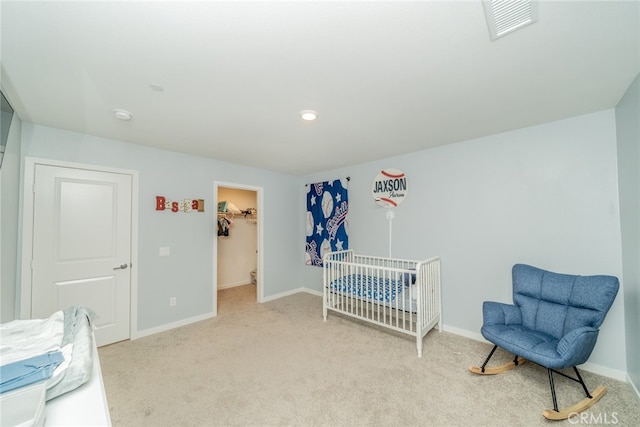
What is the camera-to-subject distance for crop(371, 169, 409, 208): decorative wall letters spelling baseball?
3.56 m

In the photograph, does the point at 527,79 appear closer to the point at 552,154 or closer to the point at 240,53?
the point at 552,154

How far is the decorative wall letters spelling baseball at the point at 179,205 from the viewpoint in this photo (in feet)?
10.5

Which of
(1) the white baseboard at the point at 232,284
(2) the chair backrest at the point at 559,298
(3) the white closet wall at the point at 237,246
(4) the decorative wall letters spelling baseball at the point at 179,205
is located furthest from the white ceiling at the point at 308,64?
(1) the white baseboard at the point at 232,284

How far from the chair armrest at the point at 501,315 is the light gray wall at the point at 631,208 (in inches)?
28.0

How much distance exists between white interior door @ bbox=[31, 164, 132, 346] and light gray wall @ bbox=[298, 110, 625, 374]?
335cm

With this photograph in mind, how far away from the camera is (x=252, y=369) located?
92.5 inches

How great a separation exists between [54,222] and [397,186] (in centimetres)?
394

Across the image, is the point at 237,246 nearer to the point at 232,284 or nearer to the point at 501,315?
the point at 232,284

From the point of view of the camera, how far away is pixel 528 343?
6.48 ft

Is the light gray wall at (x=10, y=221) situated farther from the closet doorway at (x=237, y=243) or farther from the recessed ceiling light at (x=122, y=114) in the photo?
the closet doorway at (x=237, y=243)

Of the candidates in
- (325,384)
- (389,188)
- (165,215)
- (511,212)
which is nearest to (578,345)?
(511,212)

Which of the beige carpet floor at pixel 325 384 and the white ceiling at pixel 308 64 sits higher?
the white ceiling at pixel 308 64

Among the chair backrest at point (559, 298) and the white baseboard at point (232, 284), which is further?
the white baseboard at point (232, 284)

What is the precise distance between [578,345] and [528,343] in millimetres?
297
